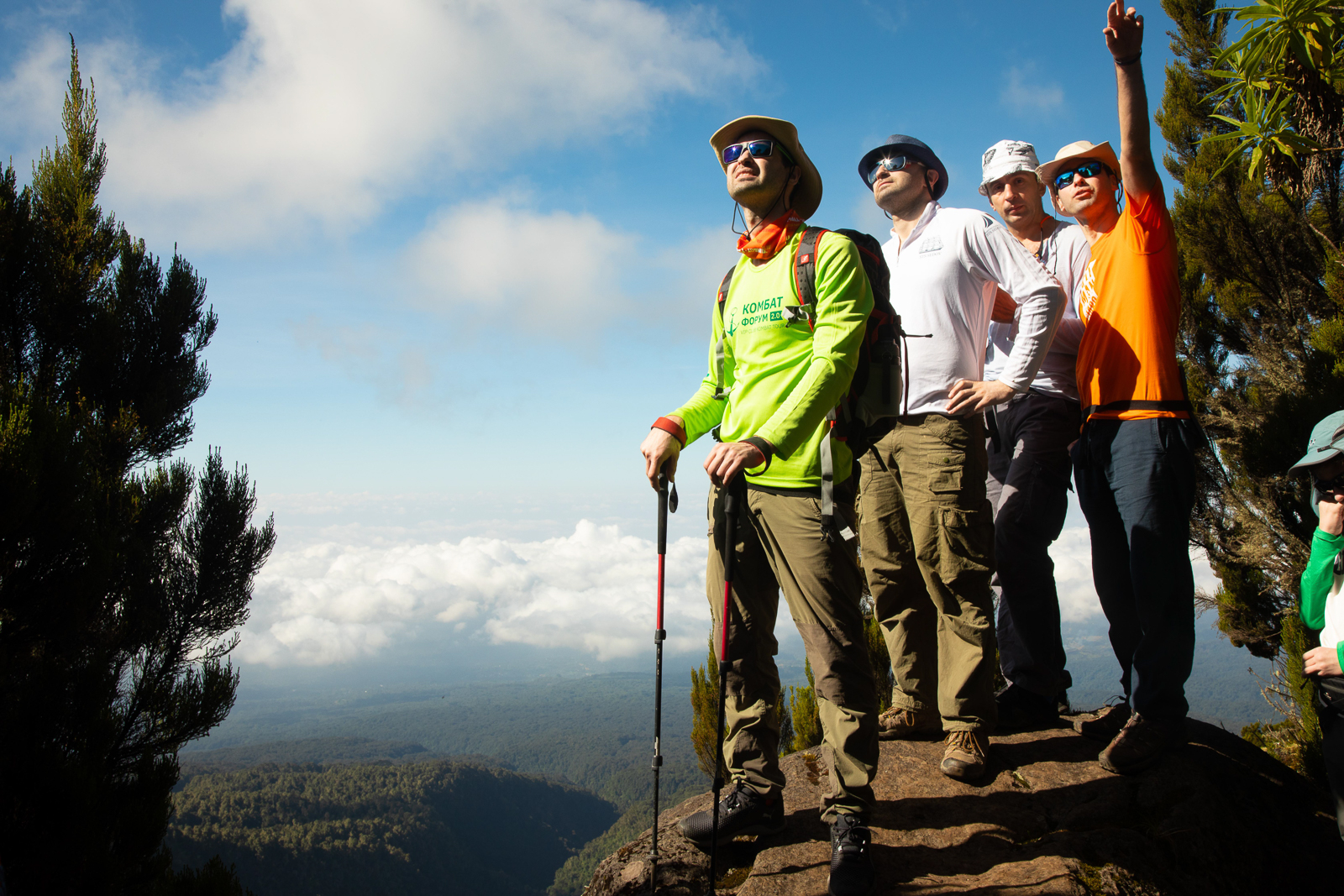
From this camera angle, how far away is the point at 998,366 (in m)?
3.72

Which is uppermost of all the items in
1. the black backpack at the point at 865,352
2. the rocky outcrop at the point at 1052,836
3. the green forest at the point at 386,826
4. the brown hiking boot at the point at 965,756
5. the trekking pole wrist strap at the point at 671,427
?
the black backpack at the point at 865,352

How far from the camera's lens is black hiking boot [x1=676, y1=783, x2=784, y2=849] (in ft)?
8.80

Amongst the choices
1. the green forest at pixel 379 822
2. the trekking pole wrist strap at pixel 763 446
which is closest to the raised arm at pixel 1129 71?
the trekking pole wrist strap at pixel 763 446

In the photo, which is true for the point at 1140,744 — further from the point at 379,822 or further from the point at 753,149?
the point at 379,822

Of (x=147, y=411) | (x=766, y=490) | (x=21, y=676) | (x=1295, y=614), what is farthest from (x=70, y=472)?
(x=1295, y=614)

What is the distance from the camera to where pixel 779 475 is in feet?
8.48

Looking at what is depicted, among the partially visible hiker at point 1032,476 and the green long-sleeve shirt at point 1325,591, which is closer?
the green long-sleeve shirt at point 1325,591

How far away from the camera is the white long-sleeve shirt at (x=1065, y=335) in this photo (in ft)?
12.0

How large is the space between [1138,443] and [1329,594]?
86 cm

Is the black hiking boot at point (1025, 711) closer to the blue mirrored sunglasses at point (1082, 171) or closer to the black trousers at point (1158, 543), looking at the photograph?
the black trousers at point (1158, 543)

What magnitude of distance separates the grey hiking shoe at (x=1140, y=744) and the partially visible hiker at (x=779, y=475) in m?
1.52

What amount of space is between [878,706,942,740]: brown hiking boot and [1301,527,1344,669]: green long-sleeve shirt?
1633 millimetres

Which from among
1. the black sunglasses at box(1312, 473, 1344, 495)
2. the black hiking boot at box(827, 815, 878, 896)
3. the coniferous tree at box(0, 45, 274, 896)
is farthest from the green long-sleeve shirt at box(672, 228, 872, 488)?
the coniferous tree at box(0, 45, 274, 896)

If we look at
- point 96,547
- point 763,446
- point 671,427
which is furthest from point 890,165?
point 96,547
